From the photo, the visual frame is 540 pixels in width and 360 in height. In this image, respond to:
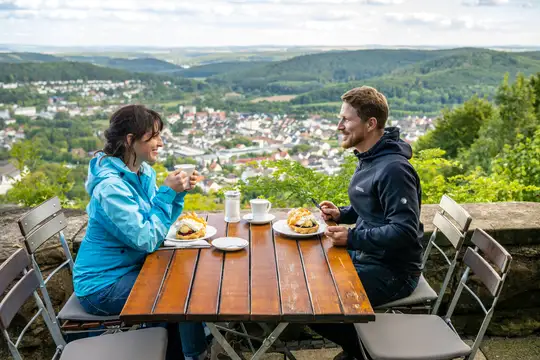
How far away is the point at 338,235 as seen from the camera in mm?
2330

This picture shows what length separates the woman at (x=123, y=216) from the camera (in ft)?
7.09

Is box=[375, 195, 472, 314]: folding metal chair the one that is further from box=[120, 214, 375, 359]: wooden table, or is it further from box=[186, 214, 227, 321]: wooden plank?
box=[186, 214, 227, 321]: wooden plank

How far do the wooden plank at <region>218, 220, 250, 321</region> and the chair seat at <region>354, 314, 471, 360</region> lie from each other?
60 cm

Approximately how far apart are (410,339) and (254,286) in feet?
2.51

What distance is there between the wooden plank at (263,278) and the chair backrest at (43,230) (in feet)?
3.22

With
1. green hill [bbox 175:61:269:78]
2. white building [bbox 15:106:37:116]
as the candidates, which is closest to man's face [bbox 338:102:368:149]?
white building [bbox 15:106:37:116]

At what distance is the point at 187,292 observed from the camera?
1.88m

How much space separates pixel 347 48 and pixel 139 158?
81.9 ft

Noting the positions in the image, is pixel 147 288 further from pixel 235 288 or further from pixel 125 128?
pixel 125 128

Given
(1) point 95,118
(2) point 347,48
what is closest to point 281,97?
(2) point 347,48

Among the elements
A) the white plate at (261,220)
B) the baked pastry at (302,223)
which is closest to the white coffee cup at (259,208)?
the white plate at (261,220)

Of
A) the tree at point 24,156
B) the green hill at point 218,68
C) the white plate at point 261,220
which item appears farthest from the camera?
the green hill at point 218,68

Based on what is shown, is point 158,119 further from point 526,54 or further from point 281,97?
point 526,54

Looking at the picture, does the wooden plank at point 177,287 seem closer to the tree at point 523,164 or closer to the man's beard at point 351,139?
the man's beard at point 351,139
